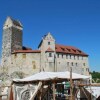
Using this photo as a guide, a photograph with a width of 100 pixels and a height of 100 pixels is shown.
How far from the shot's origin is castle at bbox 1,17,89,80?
69.3 m

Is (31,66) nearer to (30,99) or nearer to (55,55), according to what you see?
(55,55)

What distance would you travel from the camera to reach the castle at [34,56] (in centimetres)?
6931

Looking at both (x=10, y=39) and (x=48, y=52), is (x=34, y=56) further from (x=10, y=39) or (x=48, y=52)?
(x=10, y=39)

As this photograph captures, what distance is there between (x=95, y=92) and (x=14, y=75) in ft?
154

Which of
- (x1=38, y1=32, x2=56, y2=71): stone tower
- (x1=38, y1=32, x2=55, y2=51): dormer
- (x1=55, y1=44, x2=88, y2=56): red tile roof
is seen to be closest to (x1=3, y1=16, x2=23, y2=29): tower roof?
(x1=38, y1=32, x2=56, y2=71): stone tower

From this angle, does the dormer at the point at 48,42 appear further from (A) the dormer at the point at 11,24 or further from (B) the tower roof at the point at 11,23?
(B) the tower roof at the point at 11,23

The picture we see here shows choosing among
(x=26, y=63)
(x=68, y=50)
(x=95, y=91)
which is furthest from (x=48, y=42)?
(x=95, y=91)

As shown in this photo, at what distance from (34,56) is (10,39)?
8468mm

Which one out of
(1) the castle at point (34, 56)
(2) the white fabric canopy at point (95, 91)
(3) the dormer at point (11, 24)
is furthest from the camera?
(3) the dormer at point (11, 24)

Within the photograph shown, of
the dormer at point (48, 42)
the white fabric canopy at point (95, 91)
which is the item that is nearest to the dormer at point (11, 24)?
the dormer at point (48, 42)

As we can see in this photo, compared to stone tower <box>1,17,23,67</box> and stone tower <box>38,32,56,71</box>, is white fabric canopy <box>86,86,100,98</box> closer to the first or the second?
stone tower <box>38,32,56,71</box>

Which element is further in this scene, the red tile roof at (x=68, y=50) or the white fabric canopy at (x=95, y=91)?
the red tile roof at (x=68, y=50)

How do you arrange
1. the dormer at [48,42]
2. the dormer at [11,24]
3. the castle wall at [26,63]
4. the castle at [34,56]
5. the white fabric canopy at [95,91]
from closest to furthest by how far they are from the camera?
1. the white fabric canopy at [95,91]
2. the castle wall at [26,63]
3. the castle at [34,56]
4. the dormer at [48,42]
5. the dormer at [11,24]

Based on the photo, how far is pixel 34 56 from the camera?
69.7 meters
